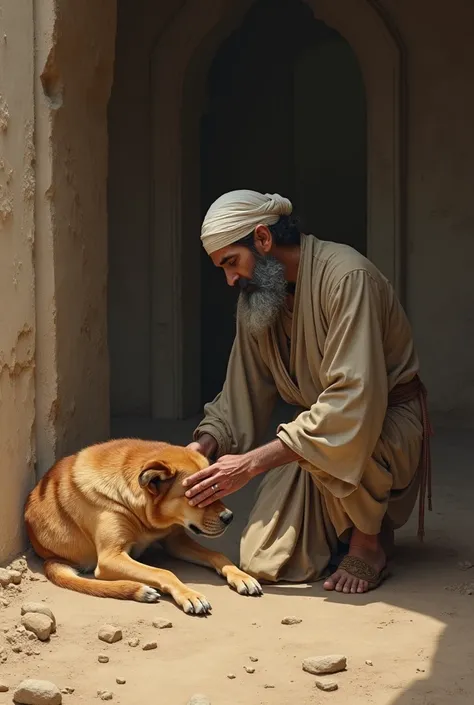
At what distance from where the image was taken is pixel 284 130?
12.2 meters

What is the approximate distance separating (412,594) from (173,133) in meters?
5.39

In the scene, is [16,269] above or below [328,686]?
above

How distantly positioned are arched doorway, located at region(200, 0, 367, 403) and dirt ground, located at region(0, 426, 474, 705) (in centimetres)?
636

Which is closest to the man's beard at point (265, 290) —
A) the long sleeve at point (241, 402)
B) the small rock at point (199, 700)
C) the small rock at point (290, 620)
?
the long sleeve at point (241, 402)

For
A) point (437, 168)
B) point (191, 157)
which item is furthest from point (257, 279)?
point (191, 157)

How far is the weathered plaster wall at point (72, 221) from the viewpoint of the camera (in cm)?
535

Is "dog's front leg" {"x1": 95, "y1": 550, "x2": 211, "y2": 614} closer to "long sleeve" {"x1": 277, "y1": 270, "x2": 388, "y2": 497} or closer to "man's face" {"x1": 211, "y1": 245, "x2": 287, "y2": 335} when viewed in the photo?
"long sleeve" {"x1": 277, "y1": 270, "x2": 388, "y2": 497}

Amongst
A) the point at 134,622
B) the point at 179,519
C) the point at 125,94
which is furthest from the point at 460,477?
the point at 125,94

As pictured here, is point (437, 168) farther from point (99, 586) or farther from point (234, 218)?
point (99, 586)

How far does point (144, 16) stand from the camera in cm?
914

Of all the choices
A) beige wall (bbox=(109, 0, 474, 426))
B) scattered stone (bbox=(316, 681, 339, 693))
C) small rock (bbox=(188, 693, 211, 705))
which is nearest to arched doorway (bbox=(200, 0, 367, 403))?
beige wall (bbox=(109, 0, 474, 426))

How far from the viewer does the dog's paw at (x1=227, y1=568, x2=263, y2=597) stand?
473cm

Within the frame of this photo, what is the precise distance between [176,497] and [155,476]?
14 centimetres

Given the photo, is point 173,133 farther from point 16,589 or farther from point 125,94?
point 16,589
